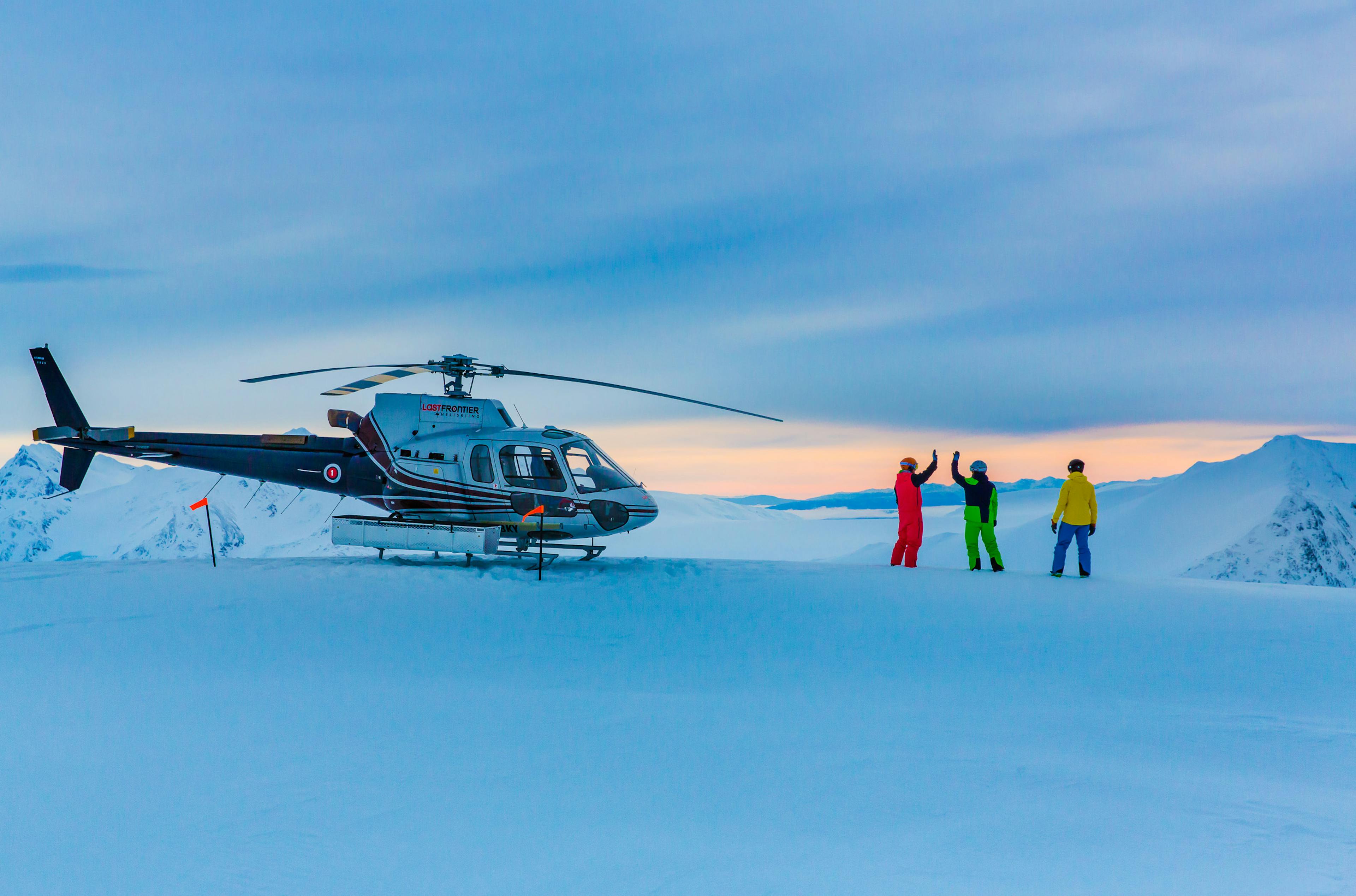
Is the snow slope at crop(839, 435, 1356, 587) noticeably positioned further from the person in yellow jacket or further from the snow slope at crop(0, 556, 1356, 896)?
the snow slope at crop(0, 556, 1356, 896)

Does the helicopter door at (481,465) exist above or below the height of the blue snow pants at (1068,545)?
above

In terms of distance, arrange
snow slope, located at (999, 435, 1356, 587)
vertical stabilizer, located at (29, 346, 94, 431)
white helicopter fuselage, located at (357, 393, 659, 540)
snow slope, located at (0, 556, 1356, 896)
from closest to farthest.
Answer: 1. snow slope, located at (0, 556, 1356, 896)
2. white helicopter fuselage, located at (357, 393, 659, 540)
3. vertical stabilizer, located at (29, 346, 94, 431)
4. snow slope, located at (999, 435, 1356, 587)

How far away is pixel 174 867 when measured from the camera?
14.1 ft

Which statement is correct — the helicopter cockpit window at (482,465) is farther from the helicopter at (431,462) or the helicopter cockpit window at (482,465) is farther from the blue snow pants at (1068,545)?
the blue snow pants at (1068,545)

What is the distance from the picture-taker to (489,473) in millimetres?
14328

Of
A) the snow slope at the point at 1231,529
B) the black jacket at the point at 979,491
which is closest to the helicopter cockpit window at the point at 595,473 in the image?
the black jacket at the point at 979,491

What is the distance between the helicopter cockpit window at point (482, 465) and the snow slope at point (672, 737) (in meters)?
2.44

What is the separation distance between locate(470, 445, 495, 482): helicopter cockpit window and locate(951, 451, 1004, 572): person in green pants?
7417 millimetres

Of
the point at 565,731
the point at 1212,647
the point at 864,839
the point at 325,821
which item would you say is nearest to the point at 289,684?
the point at 565,731

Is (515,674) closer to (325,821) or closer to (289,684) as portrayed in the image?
(289,684)

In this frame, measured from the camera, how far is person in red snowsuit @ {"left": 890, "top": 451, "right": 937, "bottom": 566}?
553 inches

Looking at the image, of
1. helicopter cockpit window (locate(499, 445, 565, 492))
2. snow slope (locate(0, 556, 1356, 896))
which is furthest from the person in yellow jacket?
helicopter cockpit window (locate(499, 445, 565, 492))

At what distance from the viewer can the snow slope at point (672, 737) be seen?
4504 millimetres

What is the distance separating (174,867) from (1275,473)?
52.1 meters
